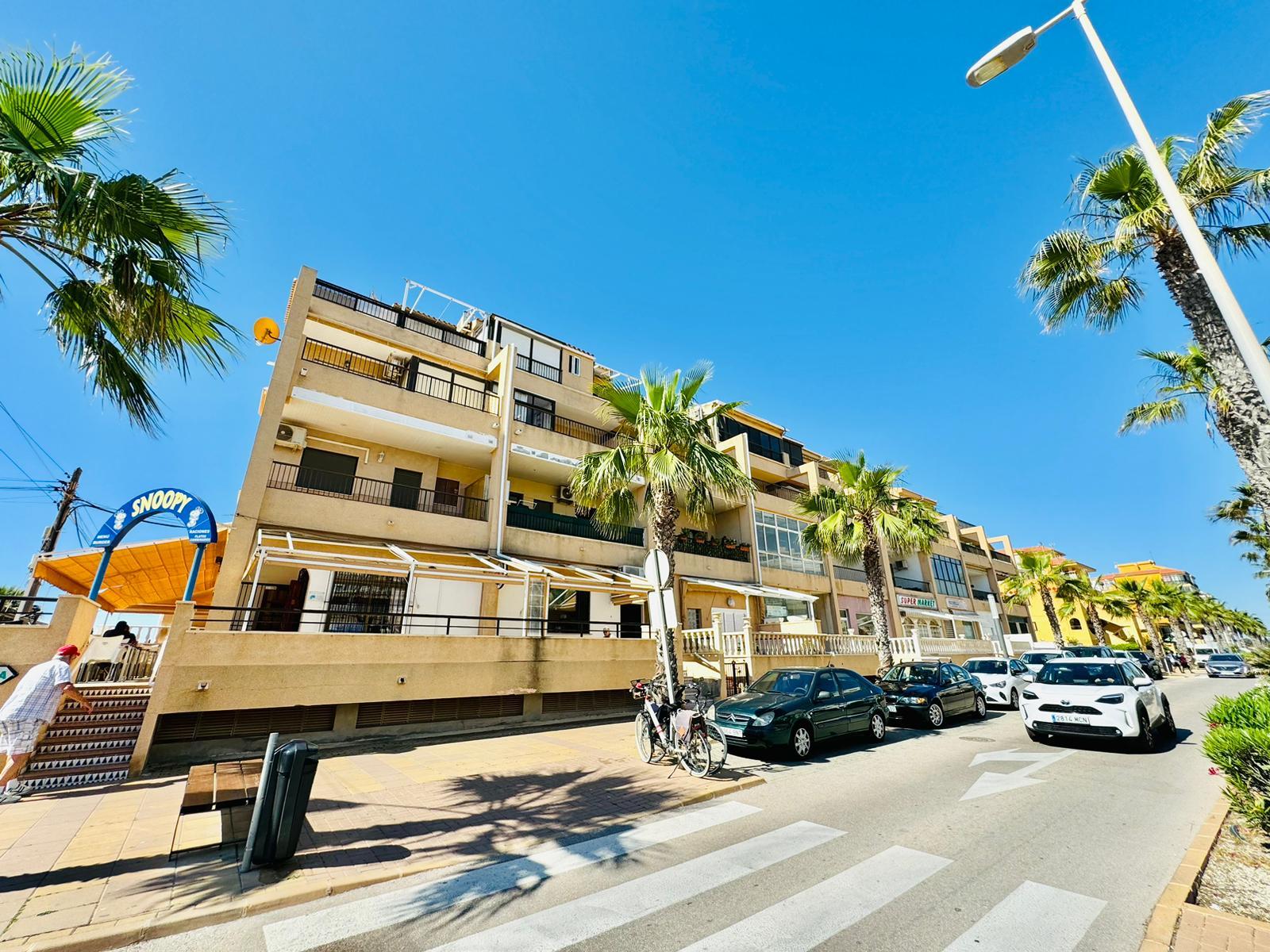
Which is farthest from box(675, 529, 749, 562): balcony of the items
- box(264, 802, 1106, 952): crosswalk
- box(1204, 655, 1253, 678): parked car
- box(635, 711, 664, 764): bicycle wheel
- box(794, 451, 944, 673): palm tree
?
box(1204, 655, 1253, 678): parked car

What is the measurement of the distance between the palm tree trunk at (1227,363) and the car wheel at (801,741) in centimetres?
796

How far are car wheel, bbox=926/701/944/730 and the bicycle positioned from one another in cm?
819

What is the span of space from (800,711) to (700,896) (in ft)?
21.0

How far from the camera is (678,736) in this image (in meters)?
8.48

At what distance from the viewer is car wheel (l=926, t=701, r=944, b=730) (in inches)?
542

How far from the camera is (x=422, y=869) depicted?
4914 mm

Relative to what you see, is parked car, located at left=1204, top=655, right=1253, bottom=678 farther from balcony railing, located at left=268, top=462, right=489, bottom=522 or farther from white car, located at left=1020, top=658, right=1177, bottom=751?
balcony railing, located at left=268, top=462, right=489, bottom=522

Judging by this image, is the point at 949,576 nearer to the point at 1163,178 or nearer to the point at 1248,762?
the point at 1248,762

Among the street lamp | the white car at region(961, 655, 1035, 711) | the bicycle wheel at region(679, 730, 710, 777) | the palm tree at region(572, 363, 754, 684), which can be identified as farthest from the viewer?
the white car at region(961, 655, 1035, 711)

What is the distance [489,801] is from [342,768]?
3423mm

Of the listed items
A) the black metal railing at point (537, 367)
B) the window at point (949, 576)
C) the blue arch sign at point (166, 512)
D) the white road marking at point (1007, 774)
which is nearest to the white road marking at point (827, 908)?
the white road marking at point (1007, 774)

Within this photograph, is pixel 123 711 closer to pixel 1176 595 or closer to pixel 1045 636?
pixel 1045 636

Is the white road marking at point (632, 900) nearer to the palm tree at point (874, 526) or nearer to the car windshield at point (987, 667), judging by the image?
the palm tree at point (874, 526)

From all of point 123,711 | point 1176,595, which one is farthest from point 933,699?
point 1176,595
